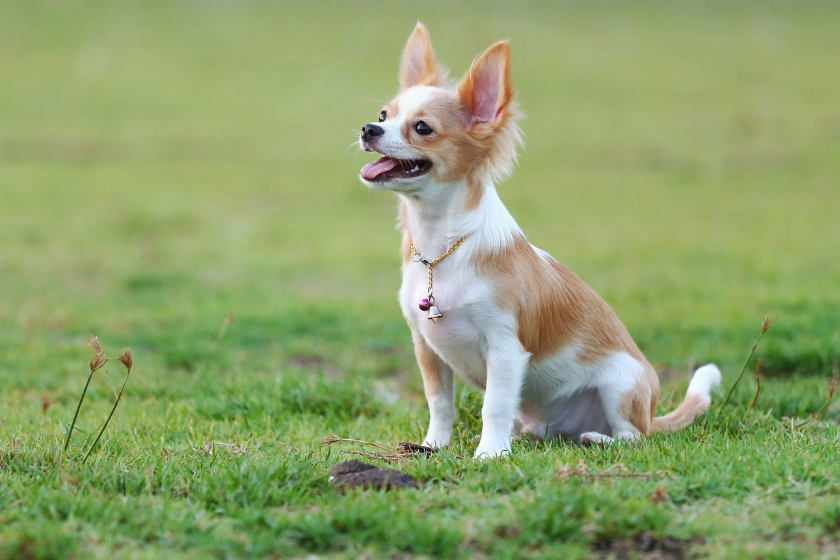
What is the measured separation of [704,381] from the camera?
4.85 meters

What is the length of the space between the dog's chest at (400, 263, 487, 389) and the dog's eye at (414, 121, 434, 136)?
64 centimetres

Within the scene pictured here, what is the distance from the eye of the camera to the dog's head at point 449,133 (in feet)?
13.2

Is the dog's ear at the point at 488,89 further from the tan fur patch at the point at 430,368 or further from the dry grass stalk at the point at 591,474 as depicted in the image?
the dry grass stalk at the point at 591,474

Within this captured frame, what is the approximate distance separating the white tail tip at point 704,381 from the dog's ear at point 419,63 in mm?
2203

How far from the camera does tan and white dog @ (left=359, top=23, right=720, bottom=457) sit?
13.3 feet

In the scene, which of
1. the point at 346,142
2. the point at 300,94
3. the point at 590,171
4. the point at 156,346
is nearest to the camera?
the point at 156,346

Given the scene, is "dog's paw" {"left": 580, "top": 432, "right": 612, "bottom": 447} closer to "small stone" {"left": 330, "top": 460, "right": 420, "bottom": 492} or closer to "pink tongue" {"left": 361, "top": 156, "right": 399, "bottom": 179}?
"small stone" {"left": 330, "top": 460, "right": 420, "bottom": 492}

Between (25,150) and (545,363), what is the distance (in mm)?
18418

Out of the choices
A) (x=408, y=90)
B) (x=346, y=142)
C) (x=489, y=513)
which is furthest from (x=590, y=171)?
(x=489, y=513)

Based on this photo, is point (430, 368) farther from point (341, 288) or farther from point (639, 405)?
point (341, 288)

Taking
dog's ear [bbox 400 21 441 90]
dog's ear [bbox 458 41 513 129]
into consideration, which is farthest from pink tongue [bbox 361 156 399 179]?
dog's ear [bbox 400 21 441 90]

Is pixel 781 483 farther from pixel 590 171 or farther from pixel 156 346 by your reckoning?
pixel 590 171

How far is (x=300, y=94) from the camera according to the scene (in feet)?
86.0

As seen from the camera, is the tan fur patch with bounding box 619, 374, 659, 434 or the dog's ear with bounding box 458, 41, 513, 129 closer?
the dog's ear with bounding box 458, 41, 513, 129
